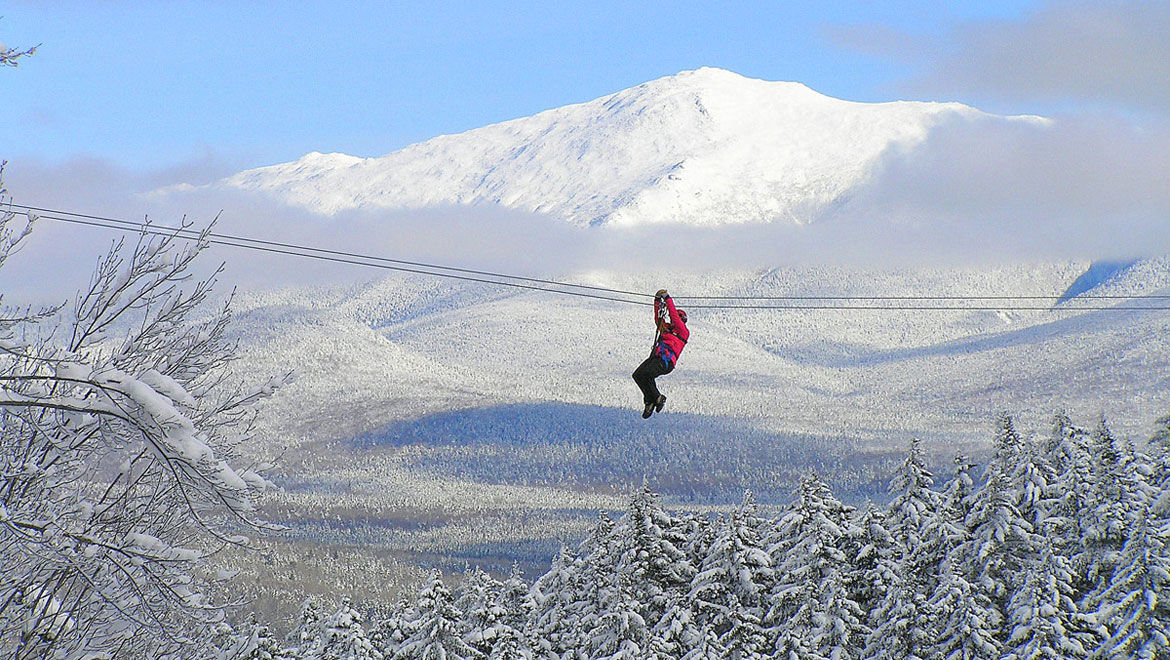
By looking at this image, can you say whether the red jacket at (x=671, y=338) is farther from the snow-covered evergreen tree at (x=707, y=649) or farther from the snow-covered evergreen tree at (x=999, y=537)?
the snow-covered evergreen tree at (x=999, y=537)

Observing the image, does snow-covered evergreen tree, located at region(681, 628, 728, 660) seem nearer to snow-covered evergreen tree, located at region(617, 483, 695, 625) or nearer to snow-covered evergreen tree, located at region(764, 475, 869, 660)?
snow-covered evergreen tree, located at region(764, 475, 869, 660)

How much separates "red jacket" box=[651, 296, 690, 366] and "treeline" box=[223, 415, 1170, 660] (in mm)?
8258

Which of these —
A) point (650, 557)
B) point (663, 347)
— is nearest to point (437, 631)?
point (650, 557)

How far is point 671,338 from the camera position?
17172mm

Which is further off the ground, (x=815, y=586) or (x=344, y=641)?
(x=815, y=586)

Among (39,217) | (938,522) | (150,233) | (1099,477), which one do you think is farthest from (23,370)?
(1099,477)

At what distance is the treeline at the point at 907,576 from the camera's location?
66.6ft

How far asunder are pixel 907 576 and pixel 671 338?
31.3 feet

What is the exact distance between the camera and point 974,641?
68.3 ft

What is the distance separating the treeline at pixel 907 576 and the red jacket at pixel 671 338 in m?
8.26

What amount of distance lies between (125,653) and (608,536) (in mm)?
16939

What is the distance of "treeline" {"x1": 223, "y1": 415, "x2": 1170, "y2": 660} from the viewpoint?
20.3 metres

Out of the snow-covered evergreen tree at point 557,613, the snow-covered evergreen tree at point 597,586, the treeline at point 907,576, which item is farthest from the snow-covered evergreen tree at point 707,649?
the snow-covered evergreen tree at point 557,613

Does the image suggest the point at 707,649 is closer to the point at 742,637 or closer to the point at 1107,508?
the point at 742,637
